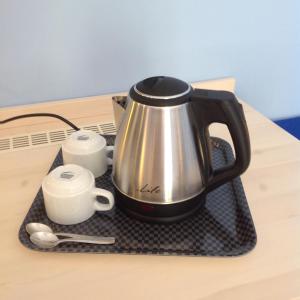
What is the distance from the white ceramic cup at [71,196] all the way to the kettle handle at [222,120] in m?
0.16

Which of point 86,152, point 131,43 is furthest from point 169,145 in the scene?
point 131,43

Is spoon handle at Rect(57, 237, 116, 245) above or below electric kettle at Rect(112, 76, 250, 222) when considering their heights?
below

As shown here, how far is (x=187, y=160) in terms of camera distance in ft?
1.81

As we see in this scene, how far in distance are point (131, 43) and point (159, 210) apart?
485mm

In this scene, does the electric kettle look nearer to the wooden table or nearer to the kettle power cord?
the wooden table

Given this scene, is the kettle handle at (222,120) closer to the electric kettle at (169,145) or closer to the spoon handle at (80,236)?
the electric kettle at (169,145)

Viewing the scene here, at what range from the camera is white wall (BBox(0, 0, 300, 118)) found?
84 centimetres

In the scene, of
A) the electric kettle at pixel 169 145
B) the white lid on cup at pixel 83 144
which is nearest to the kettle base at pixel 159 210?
the electric kettle at pixel 169 145

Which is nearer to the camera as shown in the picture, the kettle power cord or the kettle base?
the kettle base

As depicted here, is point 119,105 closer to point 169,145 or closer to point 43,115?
point 169,145

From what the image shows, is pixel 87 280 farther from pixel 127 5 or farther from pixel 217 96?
pixel 127 5

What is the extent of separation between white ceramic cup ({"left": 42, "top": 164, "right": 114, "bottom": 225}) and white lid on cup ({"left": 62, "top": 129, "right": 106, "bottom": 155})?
0.06 m

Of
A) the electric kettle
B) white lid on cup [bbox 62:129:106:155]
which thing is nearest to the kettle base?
the electric kettle

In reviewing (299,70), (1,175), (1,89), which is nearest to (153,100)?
(1,175)
